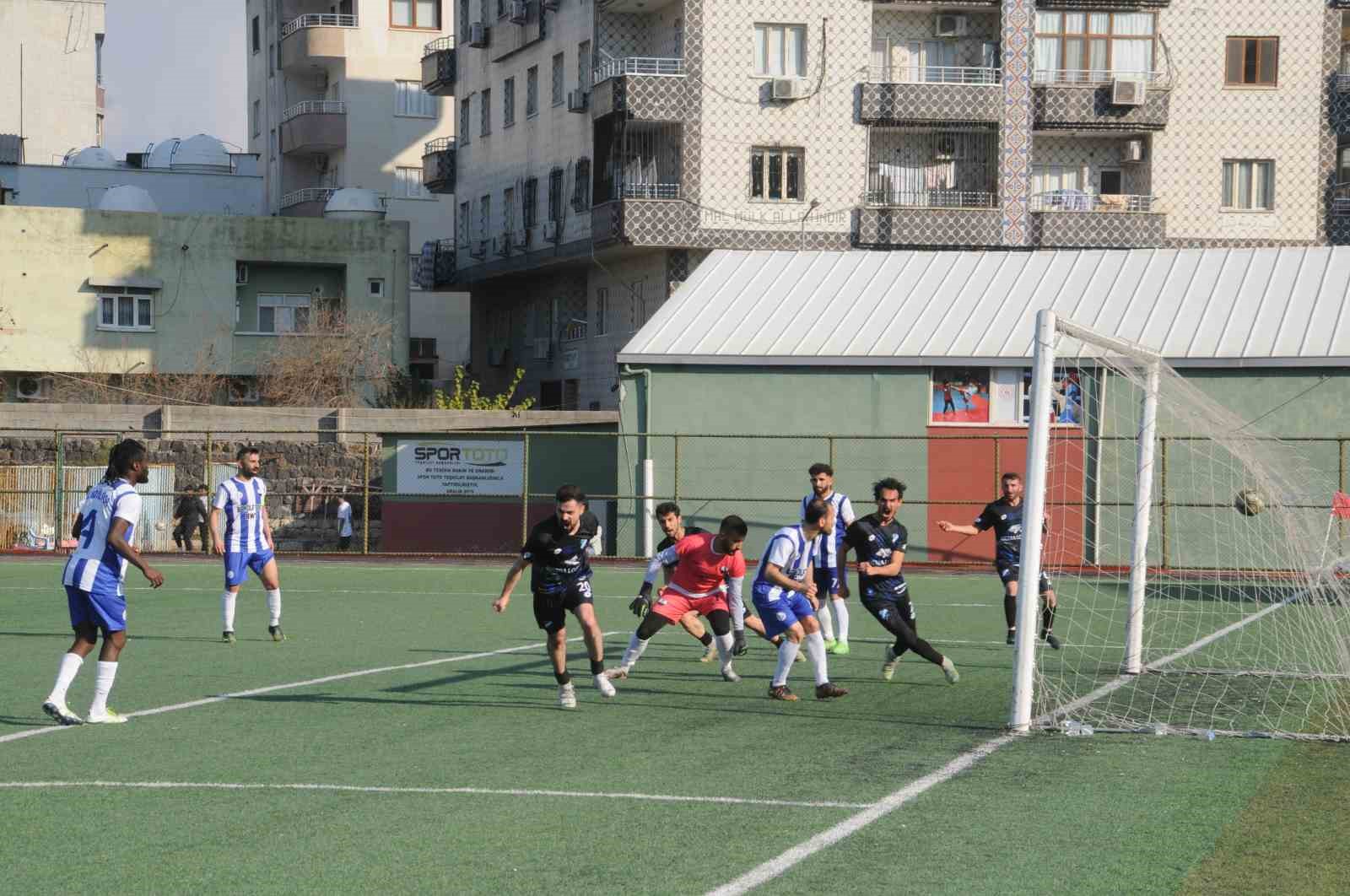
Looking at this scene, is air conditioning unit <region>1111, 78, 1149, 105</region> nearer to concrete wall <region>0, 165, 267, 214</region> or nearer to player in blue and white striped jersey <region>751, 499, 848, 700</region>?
concrete wall <region>0, 165, 267, 214</region>

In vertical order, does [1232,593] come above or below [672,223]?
below

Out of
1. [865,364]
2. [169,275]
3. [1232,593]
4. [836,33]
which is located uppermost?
[836,33]

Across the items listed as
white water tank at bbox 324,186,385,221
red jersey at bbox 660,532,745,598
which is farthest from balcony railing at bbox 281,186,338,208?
red jersey at bbox 660,532,745,598

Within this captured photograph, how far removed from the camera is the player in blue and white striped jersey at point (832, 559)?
1513cm

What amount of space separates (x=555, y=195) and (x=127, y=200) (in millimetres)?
15784

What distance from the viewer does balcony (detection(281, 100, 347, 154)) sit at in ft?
204

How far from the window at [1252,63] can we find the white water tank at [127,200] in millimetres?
33003

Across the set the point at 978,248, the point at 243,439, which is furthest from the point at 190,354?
the point at 978,248

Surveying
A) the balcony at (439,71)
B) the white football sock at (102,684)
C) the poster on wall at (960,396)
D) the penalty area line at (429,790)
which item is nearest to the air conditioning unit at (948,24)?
the poster on wall at (960,396)

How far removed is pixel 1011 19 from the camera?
45.1 metres

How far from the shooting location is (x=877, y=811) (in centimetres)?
874

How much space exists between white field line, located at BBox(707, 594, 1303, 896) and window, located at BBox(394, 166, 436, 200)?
53.6 metres

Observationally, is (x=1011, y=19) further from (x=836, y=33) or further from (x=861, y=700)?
(x=861, y=700)

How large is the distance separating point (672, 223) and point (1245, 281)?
16.1 m
